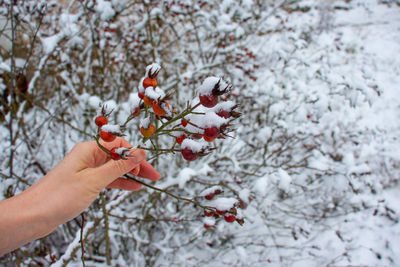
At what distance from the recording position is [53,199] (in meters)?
0.96

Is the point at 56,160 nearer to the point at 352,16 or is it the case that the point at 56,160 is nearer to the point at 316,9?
the point at 316,9

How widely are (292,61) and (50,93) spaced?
3806mm

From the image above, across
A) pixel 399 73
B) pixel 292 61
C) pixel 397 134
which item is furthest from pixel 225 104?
pixel 399 73

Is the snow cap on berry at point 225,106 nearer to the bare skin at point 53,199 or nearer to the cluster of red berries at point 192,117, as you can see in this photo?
the cluster of red berries at point 192,117

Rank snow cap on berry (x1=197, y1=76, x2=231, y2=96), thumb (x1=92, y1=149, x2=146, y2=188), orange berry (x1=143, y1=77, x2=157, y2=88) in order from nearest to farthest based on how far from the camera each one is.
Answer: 1. snow cap on berry (x1=197, y1=76, x2=231, y2=96)
2. orange berry (x1=143, y1=77, x2=157, y2=88)
3. thumb (x1=92, y1=149, x2=146, y2=188)

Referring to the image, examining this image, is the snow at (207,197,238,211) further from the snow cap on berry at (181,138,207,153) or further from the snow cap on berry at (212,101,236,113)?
the snow cap on berry at (212,101,236,113)

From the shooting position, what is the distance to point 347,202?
10.3 ft

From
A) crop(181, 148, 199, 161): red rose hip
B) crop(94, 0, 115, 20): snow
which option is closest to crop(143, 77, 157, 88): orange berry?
crop(181, 148, 199, 161): red rose hip

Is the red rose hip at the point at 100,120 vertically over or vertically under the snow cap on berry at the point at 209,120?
over

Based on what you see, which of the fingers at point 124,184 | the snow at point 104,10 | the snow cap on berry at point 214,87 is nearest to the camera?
the snow cap on berry at point 214,87

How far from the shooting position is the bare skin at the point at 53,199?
93cm

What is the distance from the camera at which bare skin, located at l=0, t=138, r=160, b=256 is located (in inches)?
36.7

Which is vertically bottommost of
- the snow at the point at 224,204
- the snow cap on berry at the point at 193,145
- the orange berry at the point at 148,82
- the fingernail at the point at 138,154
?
the snow at the point at 224,204

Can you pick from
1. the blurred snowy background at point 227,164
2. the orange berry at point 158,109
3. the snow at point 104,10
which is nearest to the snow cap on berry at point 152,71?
the orange berry at point 158,109
